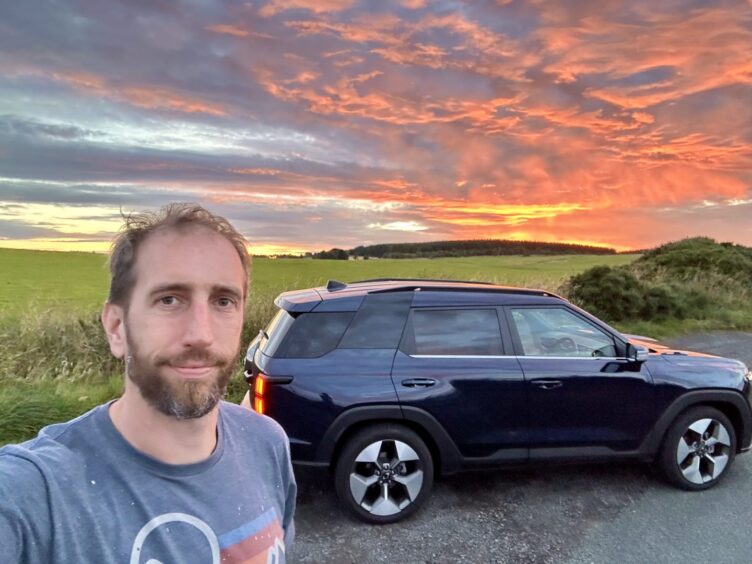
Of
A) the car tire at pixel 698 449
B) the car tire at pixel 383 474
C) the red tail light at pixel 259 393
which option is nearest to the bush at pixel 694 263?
the car tire at pixel 698 449

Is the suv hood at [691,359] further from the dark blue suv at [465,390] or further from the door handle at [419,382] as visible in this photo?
the door handle at [419,382]

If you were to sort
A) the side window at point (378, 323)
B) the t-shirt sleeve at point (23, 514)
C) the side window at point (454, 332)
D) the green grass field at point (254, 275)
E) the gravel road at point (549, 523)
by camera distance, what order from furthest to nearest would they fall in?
1. the green grass field at point (254, 275)
2. the side window at point (454, 332)
3. the side window at point (378, 323)
4. the gravel road at point (549, 523)
5. the t-shirt sleeve at point (23, 514)

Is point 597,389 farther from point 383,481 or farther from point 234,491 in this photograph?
point 234,491

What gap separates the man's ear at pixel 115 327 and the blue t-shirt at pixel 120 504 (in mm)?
159

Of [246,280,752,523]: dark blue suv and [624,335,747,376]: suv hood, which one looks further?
[624,335,747,376]: suv hood

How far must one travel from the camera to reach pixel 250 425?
1.65 meters

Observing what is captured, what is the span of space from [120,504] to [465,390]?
346 centimetres

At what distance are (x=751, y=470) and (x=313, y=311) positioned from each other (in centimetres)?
468

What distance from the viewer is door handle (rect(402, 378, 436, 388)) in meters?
4.36

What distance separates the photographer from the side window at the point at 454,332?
4.56 meters

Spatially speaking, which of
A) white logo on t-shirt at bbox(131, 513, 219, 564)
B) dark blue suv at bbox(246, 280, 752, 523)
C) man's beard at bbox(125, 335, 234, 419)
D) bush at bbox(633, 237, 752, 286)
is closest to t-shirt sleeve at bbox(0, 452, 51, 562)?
white logo on t-shirt at bbox(131, 513, 219, 564)

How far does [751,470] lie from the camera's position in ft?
17.9

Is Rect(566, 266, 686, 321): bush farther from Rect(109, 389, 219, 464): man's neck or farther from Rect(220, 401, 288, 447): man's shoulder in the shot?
Rect(109, 389, 219, 464): man's neck

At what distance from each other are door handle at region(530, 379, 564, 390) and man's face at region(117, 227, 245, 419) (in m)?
3.64
